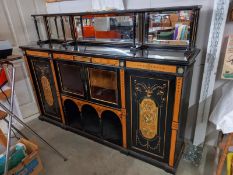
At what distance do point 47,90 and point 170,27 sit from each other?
174 centimetres

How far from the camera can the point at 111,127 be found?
2.14 meters

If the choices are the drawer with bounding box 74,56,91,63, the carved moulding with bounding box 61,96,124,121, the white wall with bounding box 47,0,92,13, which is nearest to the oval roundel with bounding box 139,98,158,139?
the carved moulding with bounding box 61,96,124,121

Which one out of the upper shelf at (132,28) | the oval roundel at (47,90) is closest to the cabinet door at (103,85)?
Result: the upper shelf at (132,28)

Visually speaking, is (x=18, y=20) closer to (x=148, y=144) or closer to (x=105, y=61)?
(x=105, y=61)

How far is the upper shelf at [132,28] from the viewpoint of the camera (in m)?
1.57

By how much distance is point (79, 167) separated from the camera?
188cm

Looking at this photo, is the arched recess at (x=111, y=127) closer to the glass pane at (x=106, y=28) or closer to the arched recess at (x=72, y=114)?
the arched recess at (x=72, y=114)

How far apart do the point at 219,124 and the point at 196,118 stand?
0.64m

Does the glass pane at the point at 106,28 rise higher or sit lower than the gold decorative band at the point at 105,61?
higher

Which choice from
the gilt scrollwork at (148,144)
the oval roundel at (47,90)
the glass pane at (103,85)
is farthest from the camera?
the oval roundel at (47,90)

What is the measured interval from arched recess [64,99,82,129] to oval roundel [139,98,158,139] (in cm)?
92

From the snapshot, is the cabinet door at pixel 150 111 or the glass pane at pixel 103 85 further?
the glass pane at pixel 103 85

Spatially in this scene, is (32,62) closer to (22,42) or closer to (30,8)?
(22,42)

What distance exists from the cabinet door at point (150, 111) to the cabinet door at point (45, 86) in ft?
3.72
